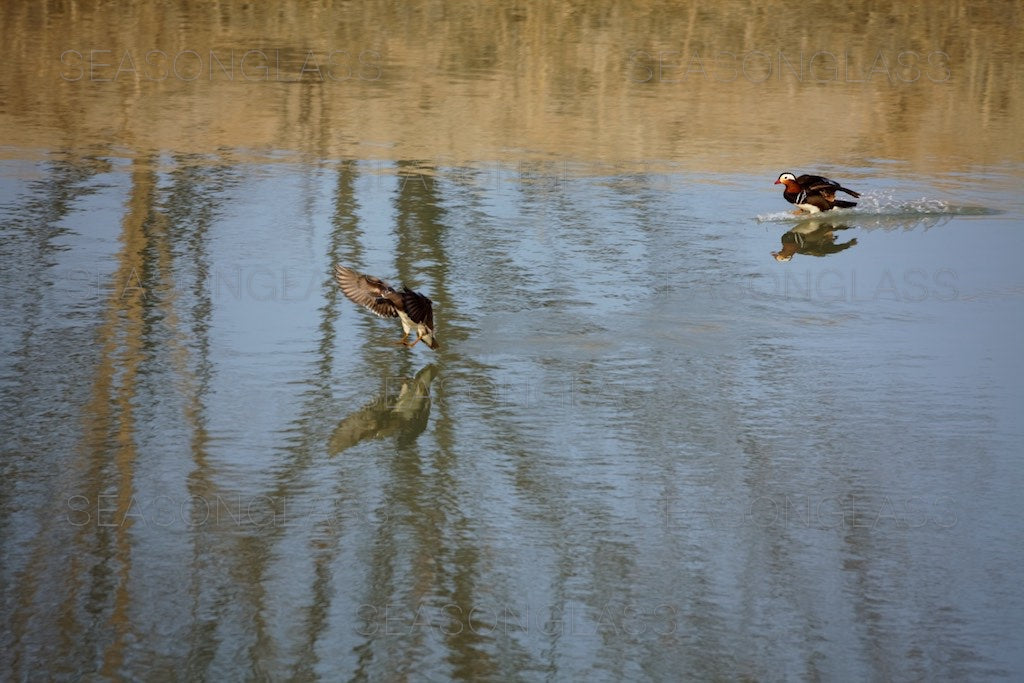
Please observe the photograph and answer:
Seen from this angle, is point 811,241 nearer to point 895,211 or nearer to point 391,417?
point 895,211

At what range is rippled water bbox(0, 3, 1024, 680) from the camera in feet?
16.3

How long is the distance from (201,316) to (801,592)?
4.06 m

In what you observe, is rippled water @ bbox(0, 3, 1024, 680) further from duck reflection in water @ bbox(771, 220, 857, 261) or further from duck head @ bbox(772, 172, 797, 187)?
duck head @ bbox(772, 172, 797, 187)

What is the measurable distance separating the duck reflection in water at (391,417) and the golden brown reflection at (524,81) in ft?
16.3

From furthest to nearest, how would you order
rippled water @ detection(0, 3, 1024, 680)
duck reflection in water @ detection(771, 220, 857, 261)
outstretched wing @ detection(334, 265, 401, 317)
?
duck reflection in water @ detection(771, 220, 857, 261) < outstretched wing @ detection(334, 265, 401, 317) < rippled water @ detection(0, 3, 1024, 680)

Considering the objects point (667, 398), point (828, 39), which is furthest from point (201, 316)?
point (828, 39)

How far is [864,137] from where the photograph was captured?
1311cm

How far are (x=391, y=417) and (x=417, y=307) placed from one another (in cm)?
72

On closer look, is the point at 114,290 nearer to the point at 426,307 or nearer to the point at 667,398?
the point at 426,307

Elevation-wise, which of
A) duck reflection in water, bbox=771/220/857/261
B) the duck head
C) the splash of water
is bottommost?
duck reflection in water, bbox=771/220/857/261

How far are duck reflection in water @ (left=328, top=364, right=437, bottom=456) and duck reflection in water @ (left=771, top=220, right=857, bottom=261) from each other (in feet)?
11.0

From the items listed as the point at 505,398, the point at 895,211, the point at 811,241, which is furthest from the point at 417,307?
the point at 895,211

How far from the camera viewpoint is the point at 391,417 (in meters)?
6.82

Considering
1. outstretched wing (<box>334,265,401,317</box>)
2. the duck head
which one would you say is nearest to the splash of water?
the duck head
